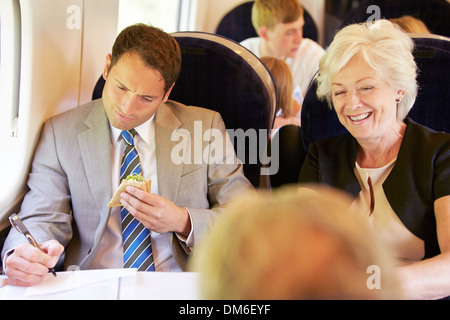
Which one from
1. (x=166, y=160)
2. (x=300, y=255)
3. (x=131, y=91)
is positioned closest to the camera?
(x=300, y=255)

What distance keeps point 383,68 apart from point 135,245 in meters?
0.91

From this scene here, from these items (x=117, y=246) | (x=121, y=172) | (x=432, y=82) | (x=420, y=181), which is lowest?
(x=117, y=246)

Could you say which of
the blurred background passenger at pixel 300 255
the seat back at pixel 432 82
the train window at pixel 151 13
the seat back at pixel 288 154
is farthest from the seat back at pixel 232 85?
the blurred background passenger at pixel 300 255

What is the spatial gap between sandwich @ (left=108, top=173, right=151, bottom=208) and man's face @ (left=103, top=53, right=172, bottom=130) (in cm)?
19

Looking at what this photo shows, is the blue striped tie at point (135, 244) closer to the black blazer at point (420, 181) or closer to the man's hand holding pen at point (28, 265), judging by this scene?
the man's hand holding pen at point (28, 265)

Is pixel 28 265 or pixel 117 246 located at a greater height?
pixel 28 265

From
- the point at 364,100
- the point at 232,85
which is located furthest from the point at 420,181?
the point at 232,85

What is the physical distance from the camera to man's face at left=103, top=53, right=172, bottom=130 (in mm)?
1670

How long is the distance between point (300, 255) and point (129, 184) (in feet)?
3.59

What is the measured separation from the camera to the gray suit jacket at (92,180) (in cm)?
168

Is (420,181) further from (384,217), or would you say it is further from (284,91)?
(284,91)

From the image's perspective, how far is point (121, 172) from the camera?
1735 mm
